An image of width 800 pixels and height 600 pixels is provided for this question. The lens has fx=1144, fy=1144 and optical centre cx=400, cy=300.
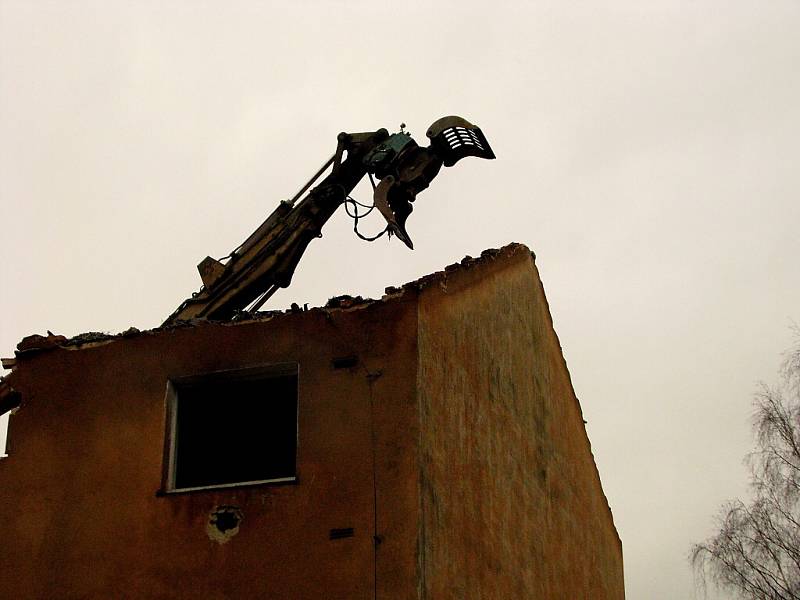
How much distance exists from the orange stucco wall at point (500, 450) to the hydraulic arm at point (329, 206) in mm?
1727

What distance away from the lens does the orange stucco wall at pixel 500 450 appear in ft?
40.3

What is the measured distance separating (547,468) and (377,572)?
5.68m

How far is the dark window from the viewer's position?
42.3 ft

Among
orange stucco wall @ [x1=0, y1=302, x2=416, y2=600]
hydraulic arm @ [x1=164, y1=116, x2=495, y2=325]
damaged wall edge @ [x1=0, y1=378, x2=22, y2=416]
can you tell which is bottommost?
orange stucco wall @ [x1=0, y1=302, x2=416, y2=600]

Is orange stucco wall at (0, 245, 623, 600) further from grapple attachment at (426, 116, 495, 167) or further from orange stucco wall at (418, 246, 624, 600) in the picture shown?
grapple attachment at (426, 116, 495, 167)

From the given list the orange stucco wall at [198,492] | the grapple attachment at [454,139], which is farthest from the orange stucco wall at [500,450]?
the grapple attachment at [454,139]

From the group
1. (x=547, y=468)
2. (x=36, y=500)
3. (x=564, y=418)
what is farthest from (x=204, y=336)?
(x=564, y=418)

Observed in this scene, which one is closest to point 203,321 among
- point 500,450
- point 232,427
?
point 232,427

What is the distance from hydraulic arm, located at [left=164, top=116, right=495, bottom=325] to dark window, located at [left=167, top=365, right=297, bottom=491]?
334 cm

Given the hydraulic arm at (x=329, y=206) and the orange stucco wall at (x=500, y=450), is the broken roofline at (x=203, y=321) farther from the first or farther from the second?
the hydraulic arm at (x=329, y=206)

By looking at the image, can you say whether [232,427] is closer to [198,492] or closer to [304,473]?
[198,492]

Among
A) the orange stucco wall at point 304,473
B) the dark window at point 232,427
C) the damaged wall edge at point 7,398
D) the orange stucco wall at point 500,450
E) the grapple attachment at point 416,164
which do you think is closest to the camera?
the orange stucco wall at point 304,473

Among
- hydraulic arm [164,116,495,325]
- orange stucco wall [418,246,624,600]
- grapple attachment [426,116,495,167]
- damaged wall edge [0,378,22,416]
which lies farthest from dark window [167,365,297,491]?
grapple attachment [426,116,495,167]

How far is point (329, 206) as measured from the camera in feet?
56.8
